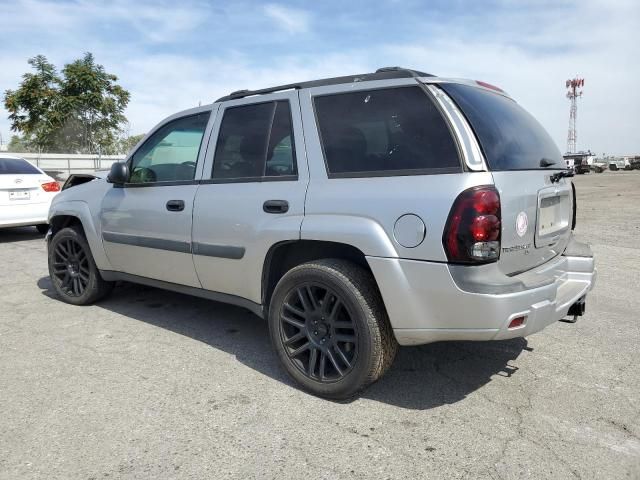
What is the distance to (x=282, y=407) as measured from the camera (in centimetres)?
290

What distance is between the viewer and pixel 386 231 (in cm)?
270

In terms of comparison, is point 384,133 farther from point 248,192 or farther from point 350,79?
point 248,192

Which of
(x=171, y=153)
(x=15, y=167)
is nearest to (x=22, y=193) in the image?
(x=15, y=167)

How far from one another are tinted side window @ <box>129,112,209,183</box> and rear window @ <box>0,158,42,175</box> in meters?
5.62

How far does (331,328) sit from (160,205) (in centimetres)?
178

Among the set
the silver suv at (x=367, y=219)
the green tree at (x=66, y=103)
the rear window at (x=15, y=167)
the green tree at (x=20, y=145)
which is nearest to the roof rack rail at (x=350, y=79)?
the silver suv at (x=367, y=219)

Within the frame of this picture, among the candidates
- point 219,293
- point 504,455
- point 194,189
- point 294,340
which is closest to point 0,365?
point 219,293

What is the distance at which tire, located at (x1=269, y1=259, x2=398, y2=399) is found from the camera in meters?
2.80

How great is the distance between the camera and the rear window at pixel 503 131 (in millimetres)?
2711

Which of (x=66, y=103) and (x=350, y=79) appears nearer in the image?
(x=350, y=79)

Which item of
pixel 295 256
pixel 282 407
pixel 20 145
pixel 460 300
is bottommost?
pixel 282 407

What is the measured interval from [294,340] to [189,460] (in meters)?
0.98

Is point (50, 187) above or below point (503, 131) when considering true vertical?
below

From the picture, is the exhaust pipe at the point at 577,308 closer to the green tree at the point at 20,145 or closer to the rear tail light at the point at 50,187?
the rear tail light at the point at 50,187
